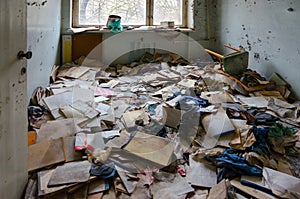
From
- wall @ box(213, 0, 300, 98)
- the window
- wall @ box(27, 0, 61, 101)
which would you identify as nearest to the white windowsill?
the window

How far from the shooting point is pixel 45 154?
7.41ft

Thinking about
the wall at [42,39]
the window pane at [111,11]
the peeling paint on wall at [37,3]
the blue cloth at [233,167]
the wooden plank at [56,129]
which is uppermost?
the window pane at [111,11]

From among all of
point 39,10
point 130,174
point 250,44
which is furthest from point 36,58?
point 250,44

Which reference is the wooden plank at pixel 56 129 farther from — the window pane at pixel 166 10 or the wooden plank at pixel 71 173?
the window pane at pixel 166 10

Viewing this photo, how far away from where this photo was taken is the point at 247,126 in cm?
265

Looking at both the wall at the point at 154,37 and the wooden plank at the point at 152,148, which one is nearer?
the wooden plank at the point at 152,148

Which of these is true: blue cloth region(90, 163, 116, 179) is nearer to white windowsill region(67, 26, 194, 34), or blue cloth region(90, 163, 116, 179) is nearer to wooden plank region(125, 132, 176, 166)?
wooden plank region(125, 132, 176, 166)

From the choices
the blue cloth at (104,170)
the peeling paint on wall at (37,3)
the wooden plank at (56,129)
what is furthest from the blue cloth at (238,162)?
the peeling paint on wall at (37,3)

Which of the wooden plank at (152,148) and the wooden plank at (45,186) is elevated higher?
the wooden plank at (152,148)

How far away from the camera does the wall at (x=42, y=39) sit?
294 cm

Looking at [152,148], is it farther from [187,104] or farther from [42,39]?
[42,39]

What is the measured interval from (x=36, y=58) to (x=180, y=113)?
1.62 m

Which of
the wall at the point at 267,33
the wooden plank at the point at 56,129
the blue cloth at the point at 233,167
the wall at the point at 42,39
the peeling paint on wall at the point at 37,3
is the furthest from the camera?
the wall at the point at 267,33

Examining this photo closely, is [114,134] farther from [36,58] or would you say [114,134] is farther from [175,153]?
[36,58]
